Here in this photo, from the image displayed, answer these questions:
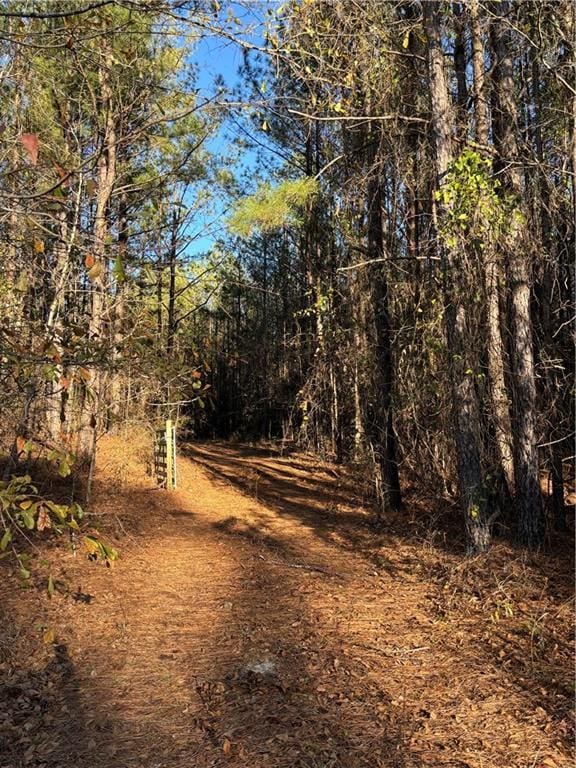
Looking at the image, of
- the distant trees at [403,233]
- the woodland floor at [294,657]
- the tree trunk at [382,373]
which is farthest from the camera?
the tree trunk at [382,373]

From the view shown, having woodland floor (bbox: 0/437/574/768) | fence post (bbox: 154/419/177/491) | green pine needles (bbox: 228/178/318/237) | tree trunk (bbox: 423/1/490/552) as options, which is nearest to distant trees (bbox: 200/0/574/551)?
tree trunk (bbox: 423/1/490/552)

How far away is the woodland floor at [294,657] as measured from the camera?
358cm

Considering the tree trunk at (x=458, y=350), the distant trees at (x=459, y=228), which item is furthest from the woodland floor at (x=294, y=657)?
the distant trees at (x=459, y=228)

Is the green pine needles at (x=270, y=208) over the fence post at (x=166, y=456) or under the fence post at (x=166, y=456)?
over

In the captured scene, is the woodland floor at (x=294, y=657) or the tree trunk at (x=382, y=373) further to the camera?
the tree trunk at (x=382, y=373)

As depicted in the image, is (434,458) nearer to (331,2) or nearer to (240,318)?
(331,2)

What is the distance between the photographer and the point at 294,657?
471 cm

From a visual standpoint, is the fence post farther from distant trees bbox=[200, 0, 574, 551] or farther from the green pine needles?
the green pine needles

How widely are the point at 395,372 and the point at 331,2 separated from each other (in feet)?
16.2

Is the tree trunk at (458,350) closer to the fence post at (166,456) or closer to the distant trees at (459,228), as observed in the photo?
the distant trees at (459,228)

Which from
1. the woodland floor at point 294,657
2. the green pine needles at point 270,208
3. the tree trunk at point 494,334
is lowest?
the woodland floor at point 294,657

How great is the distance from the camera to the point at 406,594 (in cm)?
598

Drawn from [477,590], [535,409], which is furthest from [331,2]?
[477,590]

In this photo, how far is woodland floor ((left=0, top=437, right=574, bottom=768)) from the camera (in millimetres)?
3584
